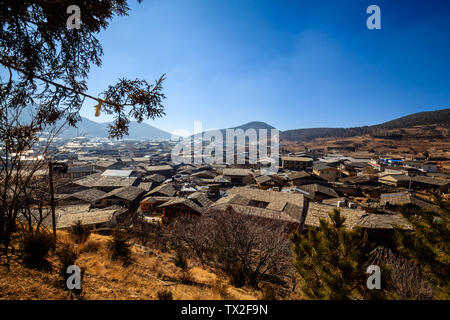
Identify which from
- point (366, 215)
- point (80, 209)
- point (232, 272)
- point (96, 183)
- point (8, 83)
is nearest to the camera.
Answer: point (8, 83)

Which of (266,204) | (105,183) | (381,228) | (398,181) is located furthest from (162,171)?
(398,181)

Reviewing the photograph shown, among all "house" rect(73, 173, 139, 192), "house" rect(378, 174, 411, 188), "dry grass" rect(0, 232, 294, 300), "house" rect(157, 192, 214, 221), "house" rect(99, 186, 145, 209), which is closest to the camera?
"dry grass" rect(0, 232, 294, 300)

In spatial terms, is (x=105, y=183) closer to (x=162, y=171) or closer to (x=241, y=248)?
(x=162, y=171)

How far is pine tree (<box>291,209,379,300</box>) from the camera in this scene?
12.3 ft

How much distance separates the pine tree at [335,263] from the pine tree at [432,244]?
0.78 m

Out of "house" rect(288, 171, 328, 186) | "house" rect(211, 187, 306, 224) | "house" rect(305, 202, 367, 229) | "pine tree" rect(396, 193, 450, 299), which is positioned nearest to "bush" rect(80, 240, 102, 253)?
"house" rect(211, 187, 306, 224)

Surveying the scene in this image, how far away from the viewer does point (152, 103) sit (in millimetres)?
4488

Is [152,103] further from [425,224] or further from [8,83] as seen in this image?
[425,224]

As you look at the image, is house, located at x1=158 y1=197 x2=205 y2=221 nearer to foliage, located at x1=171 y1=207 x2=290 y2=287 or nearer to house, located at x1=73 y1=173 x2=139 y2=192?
foliage, located at x1=171 y1=207 x2=290 y2=287

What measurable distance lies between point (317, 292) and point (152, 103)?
5867 millimetres

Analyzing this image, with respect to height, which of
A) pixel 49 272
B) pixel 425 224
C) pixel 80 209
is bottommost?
pixel 80 209

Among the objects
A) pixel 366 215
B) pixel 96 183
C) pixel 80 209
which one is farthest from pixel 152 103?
pixel 96 183

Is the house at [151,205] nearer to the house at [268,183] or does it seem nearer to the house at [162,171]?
the house at [268,183]

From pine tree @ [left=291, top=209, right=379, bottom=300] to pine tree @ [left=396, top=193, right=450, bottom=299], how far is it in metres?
0.78
